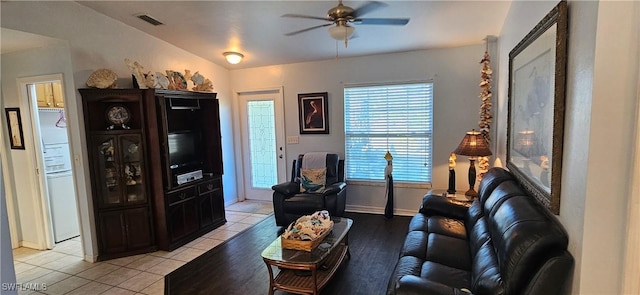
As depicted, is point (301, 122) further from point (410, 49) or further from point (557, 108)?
point (557, 108)

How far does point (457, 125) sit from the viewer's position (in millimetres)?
4223

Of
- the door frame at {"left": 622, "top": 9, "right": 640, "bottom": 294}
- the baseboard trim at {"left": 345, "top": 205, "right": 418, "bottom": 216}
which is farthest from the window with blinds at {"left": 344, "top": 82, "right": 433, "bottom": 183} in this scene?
the door frame at {"left": 622, "top": 9, "right": 640, "bottom": 294}

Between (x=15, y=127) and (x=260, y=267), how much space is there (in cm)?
339

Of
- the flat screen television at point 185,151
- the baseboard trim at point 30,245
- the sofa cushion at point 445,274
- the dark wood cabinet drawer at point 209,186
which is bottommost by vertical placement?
the baseboard trim at point 30,245

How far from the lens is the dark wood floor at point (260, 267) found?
9.14ft

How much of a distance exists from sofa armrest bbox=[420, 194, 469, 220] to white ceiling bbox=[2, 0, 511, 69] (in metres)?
1.90

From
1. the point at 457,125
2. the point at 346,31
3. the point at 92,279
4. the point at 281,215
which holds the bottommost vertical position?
the point at 92,279

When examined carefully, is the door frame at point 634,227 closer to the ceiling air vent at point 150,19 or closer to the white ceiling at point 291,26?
the white ceiling at point 291,26

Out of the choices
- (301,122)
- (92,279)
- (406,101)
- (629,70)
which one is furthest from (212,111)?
(629,70)

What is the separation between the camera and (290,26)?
3.56 meters

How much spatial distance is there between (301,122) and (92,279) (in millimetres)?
3277

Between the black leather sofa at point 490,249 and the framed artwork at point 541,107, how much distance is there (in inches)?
5.6

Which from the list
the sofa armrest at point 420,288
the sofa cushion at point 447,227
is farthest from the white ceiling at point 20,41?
the sofa cushion at point 447,227

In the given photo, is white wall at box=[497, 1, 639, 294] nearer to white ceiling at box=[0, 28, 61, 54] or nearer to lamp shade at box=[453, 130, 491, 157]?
lamp shade at box=[453, 130, 491, 157]
